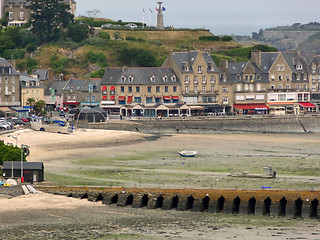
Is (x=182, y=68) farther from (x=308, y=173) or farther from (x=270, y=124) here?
(x=308, y=173)

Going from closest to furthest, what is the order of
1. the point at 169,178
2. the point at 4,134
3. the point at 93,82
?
the point at 169,178, the point at 4,134, the point at 93,82

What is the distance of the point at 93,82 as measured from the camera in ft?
419

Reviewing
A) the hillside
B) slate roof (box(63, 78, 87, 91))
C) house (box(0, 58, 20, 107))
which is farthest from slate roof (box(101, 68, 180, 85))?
the hillside

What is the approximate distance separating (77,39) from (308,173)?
8469 cm

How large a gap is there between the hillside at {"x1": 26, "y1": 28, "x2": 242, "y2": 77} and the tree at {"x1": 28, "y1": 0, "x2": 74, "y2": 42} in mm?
2479

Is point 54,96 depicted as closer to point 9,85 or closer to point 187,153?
point 9,85

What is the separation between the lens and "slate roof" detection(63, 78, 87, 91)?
420 ft

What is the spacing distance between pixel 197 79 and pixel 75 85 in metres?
16.9

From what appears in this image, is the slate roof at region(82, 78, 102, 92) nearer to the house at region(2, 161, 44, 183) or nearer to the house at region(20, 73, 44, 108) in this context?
the house at region(20, 73, 44, 108)

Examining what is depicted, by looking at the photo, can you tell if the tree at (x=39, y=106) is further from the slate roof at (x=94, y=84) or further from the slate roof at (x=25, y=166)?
the slate roof at (x=25, y=166)

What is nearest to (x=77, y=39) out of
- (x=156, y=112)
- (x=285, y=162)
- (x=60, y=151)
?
(x=156, y=112)

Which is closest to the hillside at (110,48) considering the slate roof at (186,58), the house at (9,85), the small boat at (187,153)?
the slate roof at (186,58)

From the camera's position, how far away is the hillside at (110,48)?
145m

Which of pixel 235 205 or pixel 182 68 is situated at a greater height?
pixel 182 68
